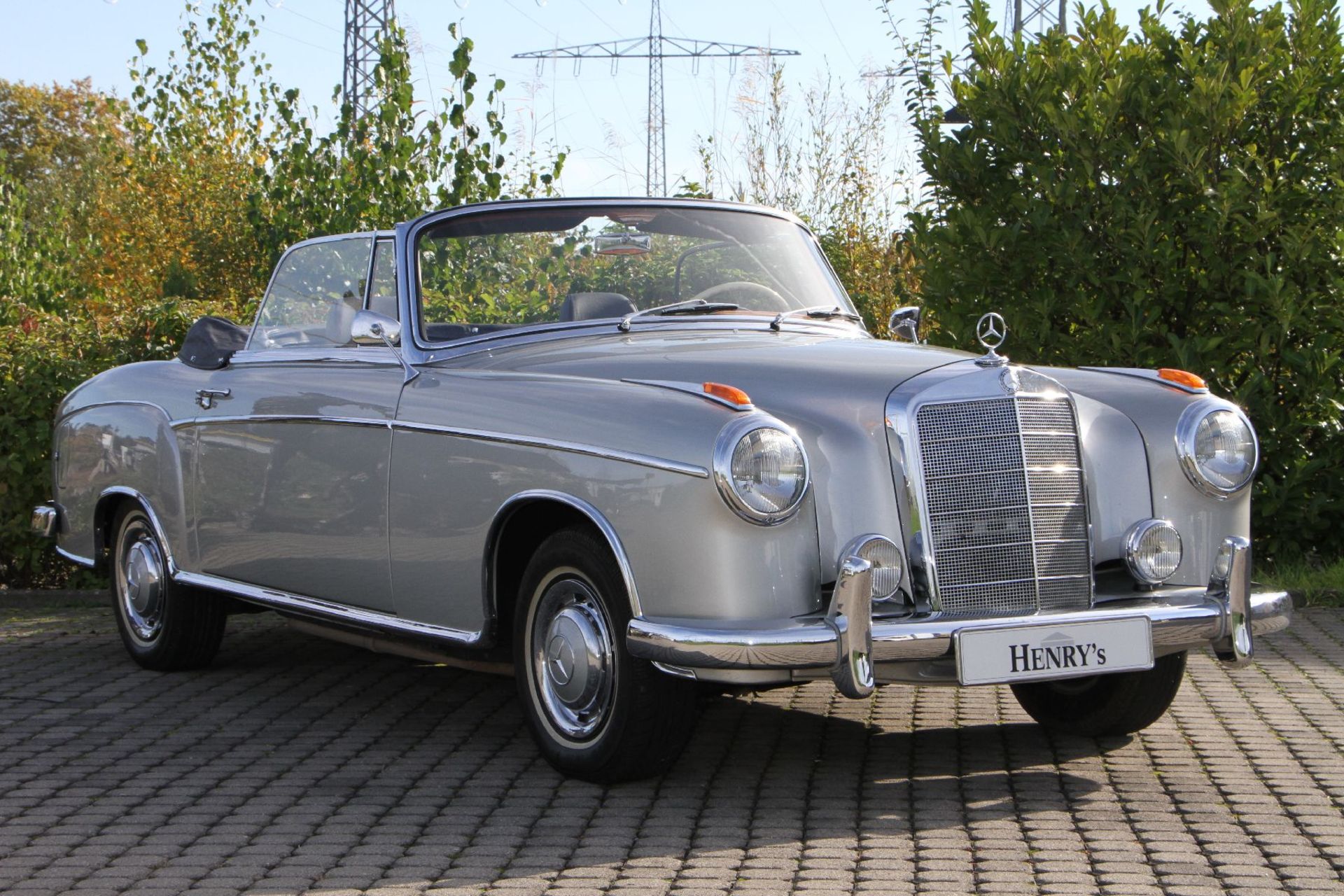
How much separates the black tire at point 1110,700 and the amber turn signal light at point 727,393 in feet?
4.81

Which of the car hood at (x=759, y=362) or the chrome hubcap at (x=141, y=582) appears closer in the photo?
the car hood at (x=759, y=362)

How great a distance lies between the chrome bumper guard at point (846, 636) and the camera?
4141 mm

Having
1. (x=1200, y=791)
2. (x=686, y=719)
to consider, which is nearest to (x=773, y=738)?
(x=686, y=719)

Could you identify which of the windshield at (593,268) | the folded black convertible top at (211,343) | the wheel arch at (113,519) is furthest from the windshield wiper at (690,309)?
the wheel arch at (113,519)

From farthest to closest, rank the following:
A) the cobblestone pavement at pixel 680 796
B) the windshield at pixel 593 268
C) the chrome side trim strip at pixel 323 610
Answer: the windshield at pixel 593 268, the chrome side trim strip at pixel 323 610, the cobblestone pavement at pixel 680 796

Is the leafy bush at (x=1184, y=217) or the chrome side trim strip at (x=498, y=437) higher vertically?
the leafy bush at (x=1184, y=217)

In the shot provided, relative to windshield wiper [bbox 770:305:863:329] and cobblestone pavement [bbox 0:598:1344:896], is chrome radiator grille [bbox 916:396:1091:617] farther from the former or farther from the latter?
windshield wiper [bbox 770:305:863:329]

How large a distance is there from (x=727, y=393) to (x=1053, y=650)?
108 cm

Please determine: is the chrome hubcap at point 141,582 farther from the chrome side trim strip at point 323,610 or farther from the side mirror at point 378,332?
the side mirror at point 378,332

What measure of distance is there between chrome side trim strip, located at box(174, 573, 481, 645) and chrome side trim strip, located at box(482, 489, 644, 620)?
178 mm

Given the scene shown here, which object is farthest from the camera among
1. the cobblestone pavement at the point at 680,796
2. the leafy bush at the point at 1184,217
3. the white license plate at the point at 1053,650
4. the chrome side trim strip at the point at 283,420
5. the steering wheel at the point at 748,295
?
the leafy bush at the point at 1184,217

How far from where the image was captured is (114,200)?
22156mm

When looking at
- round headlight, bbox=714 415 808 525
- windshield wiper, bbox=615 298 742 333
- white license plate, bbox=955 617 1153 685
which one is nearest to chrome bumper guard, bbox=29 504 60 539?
windshield wiper, bbox=615 298 742 333

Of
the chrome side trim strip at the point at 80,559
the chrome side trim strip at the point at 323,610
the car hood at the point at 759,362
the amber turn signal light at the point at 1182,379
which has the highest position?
the car hood at the point at 759,362
